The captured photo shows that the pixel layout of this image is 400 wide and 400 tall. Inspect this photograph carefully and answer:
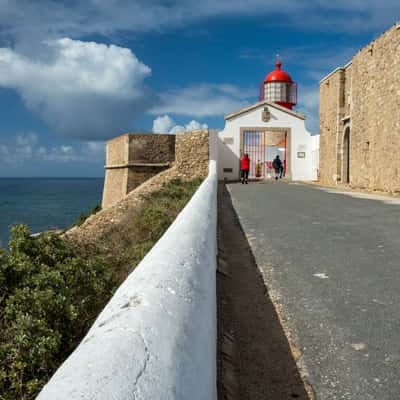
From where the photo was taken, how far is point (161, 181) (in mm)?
20797

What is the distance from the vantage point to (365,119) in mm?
17047

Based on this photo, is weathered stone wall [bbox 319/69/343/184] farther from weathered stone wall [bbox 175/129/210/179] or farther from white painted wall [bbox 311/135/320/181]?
weathered stone wall [bbox 175/129/210/179]

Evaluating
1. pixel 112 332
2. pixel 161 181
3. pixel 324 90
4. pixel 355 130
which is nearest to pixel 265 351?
pixel 112 332

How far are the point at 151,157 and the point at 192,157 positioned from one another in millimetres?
5032

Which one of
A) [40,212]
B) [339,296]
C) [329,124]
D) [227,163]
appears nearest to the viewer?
[339,296]

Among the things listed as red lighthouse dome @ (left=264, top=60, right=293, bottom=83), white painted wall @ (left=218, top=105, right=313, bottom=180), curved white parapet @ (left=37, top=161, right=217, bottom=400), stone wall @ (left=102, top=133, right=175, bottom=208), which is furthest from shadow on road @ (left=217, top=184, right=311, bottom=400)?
red lighthouse dome @ (left=264, top=60, right=293, bottom=83)

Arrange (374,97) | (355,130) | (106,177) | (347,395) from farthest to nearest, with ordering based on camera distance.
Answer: (106,177), (355,130), (374,97), (347,395)

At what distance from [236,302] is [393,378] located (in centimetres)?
157

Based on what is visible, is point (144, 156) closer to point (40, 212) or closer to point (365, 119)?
point (365, 119)

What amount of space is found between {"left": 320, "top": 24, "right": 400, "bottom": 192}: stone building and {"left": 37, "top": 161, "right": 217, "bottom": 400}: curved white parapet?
13.4m

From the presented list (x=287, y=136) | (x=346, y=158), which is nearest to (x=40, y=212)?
(x=287, y=136)

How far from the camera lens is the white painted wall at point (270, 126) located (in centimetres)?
2525

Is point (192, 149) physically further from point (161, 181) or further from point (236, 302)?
point (236, 302)

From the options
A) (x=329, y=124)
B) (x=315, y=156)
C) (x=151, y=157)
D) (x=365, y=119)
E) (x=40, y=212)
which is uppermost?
(x=329, y=124)
